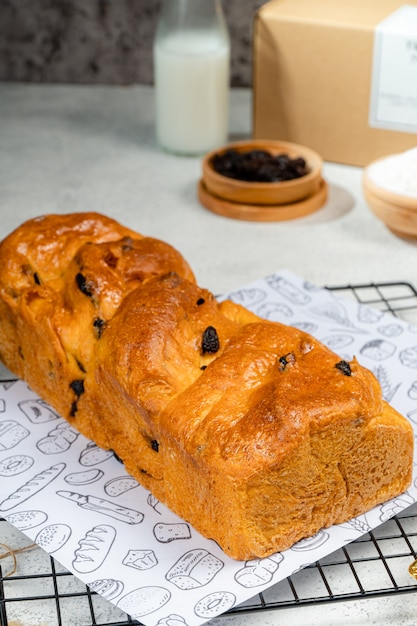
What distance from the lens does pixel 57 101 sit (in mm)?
2973

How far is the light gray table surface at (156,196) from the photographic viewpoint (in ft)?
6.91

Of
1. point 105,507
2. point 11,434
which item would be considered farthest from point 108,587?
point 11,434

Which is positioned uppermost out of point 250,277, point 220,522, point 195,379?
point 195,379

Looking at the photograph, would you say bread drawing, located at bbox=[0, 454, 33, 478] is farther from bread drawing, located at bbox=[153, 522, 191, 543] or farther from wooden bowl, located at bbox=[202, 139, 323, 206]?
wooden bowl, located at bbox=[202, 139, 323, 206]

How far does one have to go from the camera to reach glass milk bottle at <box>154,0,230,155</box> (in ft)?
7.89

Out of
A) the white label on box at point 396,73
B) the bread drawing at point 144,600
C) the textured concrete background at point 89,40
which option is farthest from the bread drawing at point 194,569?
the textured concrete background at point 89,40

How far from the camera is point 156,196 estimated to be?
7.91ft

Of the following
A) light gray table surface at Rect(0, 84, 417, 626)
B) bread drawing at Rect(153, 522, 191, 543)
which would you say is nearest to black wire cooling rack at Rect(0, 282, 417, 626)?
bread drawing at Rect(153, 522, 191, 543)

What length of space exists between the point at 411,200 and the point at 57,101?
1.37 m

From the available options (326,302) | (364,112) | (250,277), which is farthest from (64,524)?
(364,112)

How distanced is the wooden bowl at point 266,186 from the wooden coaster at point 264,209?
1 cm

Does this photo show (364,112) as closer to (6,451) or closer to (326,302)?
(326,302)

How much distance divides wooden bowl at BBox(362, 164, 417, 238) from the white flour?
0.5 inches

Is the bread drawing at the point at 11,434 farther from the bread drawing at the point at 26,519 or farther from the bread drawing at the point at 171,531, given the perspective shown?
the bread drawing at the point at 171,531
